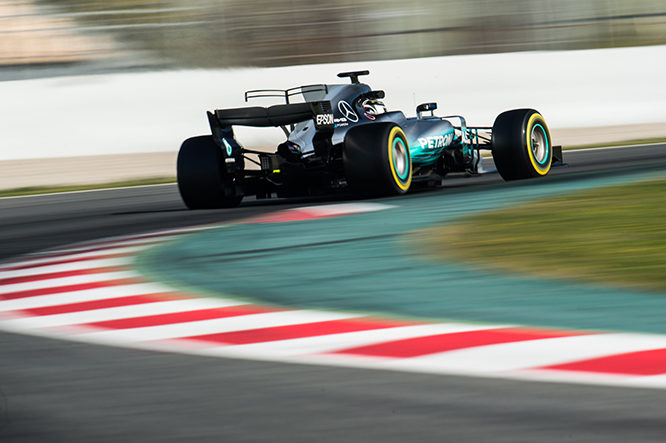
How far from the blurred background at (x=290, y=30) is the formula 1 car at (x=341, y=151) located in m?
8.67

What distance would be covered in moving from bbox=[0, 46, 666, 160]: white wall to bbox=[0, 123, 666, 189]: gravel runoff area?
23 centimetres

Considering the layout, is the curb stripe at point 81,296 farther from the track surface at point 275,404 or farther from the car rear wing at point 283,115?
the car rear wing at point 283,115

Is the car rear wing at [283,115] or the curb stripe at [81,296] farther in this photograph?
the car rear wing at [283,115]

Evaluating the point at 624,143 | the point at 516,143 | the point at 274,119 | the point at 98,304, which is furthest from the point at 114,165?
the point at 98,304

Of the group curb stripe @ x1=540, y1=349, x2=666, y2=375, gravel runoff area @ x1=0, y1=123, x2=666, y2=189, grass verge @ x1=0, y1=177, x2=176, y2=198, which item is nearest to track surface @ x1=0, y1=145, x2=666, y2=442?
curb stripe @ x1=540, y1=349, x2=666, y2=375

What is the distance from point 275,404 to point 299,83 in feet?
53.8

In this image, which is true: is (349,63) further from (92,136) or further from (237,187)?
(237,187)

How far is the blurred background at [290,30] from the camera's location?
2005 cm

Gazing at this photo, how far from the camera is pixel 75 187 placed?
16062 mm

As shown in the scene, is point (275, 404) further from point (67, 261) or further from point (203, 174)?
point (203, 174)

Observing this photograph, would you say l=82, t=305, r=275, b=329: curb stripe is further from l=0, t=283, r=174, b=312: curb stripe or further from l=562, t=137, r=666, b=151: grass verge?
l=562, t=137, r=666, b=151: grass verge

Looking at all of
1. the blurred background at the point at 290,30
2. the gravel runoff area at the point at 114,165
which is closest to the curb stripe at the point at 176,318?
the gravel runoff area at the point at 114,165

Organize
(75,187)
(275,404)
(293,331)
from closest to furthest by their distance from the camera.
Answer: (275,404) → (293,331) → (75,187)

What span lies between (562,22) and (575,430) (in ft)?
61.4
